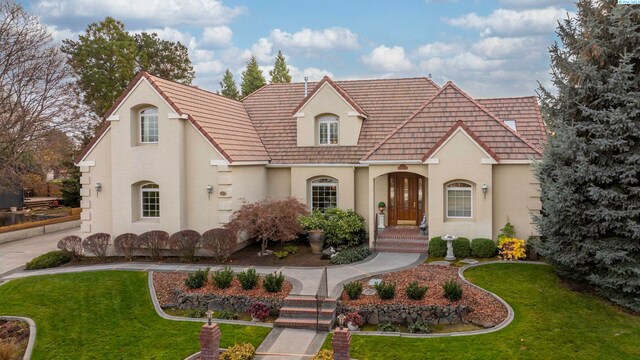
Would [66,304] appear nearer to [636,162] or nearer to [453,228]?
[453,228]

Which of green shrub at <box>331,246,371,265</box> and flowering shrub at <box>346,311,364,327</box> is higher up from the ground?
green shrub at <box>331,246,371,265</box>

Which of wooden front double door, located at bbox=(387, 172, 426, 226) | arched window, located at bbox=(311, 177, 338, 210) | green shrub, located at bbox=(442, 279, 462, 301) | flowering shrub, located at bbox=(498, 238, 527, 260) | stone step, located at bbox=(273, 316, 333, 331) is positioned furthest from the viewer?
arched window, located at bbox=(311, 177, 338, 210)

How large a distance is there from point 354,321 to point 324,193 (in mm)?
10868

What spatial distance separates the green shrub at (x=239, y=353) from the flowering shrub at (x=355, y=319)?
9.44 feet

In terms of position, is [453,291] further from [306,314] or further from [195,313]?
[195,313]

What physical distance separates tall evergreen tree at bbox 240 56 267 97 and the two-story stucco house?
3257 cm

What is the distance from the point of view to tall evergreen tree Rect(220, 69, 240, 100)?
61.1 m

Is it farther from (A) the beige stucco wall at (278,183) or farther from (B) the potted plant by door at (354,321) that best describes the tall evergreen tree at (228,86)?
(B) the potted plant by door at (354,321)

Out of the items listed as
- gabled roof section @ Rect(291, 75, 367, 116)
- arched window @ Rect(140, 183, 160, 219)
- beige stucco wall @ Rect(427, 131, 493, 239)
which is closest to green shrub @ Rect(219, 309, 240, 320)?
arched window @ Rect(140, 183, 160, 219)

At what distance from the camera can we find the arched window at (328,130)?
77.5 ft

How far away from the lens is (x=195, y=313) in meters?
13.8

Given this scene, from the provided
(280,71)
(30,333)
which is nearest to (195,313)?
(30,333)

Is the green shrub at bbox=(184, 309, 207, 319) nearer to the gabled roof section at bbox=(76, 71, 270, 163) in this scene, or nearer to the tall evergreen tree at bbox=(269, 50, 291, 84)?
the gabled roof section at bbox=(76, 71, 270, 163)

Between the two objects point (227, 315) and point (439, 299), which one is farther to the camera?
point (227, 315)
